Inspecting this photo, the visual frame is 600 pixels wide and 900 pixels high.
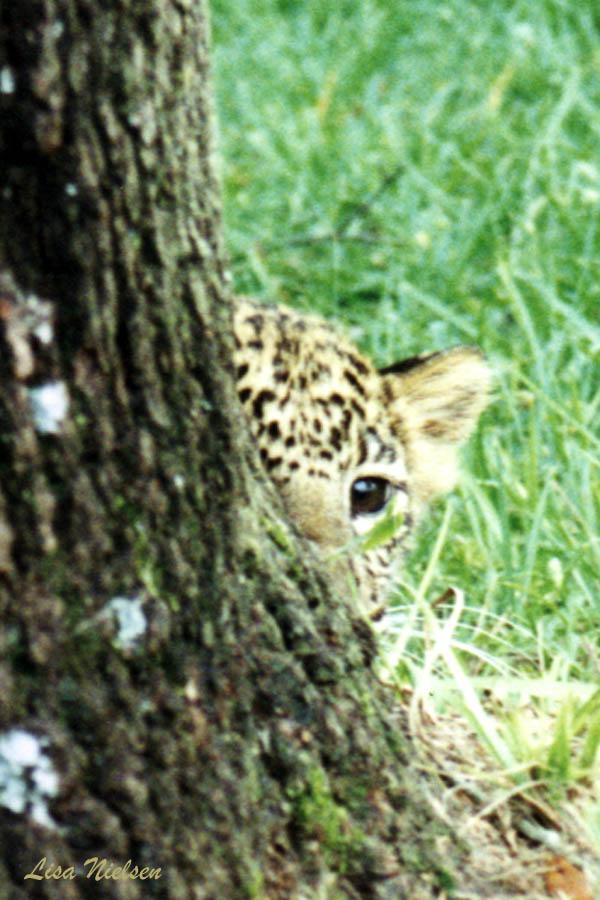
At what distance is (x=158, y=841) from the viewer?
2986 millimetres

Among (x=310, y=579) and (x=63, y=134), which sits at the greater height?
(x=63, y=134)

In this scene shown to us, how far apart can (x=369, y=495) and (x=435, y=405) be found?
2.24ft

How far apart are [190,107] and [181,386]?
1.67 ft

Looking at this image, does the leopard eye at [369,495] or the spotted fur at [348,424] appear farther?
the leopard eye at [369,495]

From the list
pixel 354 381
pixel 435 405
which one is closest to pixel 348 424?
pixel 354 381

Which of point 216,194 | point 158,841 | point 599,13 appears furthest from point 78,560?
point 599,13

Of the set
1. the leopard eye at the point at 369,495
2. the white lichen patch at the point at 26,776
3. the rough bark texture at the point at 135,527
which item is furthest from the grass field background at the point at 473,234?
the white lichen patch at the point at 26,776

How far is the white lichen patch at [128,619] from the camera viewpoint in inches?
115

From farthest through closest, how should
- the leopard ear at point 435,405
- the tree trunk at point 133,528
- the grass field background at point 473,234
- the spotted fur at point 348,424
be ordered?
the leopard ear at point 435,405
the grass field background at point 473,234
the spotted fur at point 348,424
the tree trunk at point 133,528

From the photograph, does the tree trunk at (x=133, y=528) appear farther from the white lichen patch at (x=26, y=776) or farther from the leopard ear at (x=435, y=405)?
the leopard ear at (x=435, y=405)

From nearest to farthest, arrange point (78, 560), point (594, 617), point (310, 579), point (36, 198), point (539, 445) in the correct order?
1. point (36, 198)
2. point (78, 560)
3. point (310, 579)
4. point (594, 617)
5. point (539, 445)

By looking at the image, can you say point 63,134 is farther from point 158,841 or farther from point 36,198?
point 158,841

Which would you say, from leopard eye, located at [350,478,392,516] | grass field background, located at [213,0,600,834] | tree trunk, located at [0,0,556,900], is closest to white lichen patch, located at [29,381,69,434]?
tree trunk, located at [0,0,556,900]
